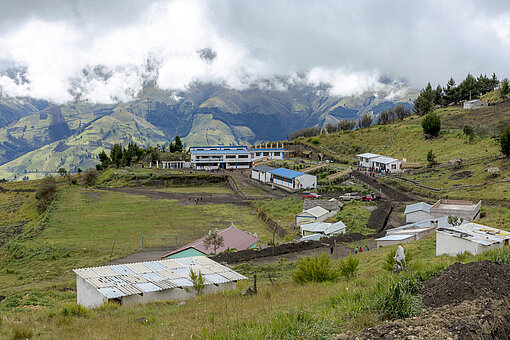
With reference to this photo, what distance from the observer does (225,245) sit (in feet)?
90.2

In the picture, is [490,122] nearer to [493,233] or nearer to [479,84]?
[479,84]

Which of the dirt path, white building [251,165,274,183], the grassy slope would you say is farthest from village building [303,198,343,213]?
white building [251,165,274,183]

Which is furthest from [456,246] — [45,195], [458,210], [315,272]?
[45,195]

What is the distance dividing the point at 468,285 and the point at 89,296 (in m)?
11.4

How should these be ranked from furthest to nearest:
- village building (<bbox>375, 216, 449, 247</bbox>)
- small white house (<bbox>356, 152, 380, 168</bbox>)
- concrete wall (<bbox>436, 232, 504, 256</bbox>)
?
small white house (<bbox>356, 152, 380, 168</bbox>), village building (<bbox>375, 216, 449, 247</bbox>), concrete wall (<bbox>436, 232, 504, 256</bbox>)

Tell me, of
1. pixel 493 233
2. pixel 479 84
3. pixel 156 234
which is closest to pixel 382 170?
pixel 156 234

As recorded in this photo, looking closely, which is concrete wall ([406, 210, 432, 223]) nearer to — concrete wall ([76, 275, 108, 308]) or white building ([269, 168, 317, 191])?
white building ([269, 168, 317, 191])

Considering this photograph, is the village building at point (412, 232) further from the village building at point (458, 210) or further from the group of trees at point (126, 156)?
the group of trees at point (126, 156)

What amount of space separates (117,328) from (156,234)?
28482 millimetres

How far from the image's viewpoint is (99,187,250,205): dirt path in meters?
Answer: 52.8

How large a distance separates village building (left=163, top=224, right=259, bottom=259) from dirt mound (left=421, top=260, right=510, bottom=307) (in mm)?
19010

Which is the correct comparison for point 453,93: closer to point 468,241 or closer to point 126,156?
point 126,156

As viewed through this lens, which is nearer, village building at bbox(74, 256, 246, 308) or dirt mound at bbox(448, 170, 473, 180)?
village building at bbox(74, 256, 246, 308)

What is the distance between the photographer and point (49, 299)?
16.4m
